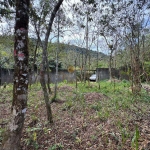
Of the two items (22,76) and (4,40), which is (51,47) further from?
(22,76)

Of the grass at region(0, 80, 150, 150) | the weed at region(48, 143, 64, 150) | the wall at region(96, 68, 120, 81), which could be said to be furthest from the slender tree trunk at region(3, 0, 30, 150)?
the wall at region(96, 68, 120, 81)

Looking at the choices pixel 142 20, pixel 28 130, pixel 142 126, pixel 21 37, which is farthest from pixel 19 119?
pixel 142 20

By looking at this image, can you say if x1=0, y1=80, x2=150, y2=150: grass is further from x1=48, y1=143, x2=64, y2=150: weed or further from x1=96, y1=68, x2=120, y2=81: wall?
x1=96, y1=68, x2=120, y2=81: wall

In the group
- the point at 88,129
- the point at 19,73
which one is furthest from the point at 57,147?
the point at 19,73

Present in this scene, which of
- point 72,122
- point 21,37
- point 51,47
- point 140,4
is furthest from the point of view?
point 51,47

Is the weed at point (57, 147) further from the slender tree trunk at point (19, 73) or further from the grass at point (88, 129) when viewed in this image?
the slender tree trunk at point (19, 73)

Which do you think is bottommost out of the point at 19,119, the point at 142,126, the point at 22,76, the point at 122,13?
the point at 142,126

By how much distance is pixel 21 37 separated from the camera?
7.66ft

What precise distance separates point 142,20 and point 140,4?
1025 millimetres

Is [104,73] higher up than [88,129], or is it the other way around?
[104,73]

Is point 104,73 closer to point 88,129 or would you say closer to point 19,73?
Answer: point 88,129

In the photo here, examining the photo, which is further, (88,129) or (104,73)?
(104,73)

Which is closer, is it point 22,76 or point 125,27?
point 22,76

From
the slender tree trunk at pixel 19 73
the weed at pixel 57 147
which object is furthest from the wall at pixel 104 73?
the slender tree trunk at pixel 19 73
